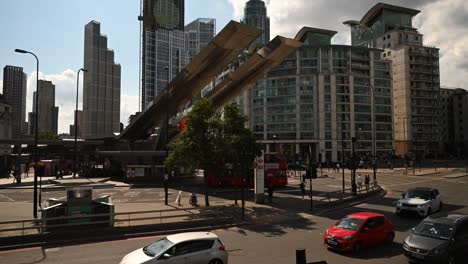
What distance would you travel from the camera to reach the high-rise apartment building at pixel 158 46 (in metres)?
148

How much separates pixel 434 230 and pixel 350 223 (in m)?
3.23

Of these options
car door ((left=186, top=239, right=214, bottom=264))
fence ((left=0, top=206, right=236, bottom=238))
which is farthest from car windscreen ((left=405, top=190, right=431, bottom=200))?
car door ((left=186, top=239, right=214, bottom=264))

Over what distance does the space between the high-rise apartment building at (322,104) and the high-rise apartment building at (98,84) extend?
280 feet

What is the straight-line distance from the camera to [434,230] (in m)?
13.1

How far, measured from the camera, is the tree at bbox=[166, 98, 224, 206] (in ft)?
84.2

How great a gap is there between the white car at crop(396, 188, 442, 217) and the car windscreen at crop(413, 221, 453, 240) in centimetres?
878

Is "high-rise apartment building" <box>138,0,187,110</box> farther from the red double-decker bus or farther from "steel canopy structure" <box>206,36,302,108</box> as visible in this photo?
the red double-decker bus

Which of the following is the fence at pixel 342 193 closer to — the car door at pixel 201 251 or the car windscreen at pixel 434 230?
the car windscreen at pixel 434 230

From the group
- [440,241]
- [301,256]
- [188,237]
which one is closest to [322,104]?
[440,241]

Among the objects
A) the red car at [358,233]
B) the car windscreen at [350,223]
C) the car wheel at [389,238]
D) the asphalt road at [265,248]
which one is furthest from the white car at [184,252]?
the car wheel at [389,238]

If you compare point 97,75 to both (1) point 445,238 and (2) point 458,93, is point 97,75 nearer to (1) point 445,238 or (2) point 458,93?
(2) point 458,93

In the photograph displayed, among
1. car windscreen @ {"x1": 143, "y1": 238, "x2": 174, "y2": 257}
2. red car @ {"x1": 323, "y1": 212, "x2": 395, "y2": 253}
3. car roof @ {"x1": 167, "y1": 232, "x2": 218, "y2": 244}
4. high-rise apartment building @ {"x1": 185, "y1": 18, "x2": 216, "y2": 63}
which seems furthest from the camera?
high-rise apartment building @ {"x1": 185, "y1": 18, "x2": 216, "y2": 63}

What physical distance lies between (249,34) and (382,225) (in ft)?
92.1

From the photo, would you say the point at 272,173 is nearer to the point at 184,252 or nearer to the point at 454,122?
the point at 184,252
